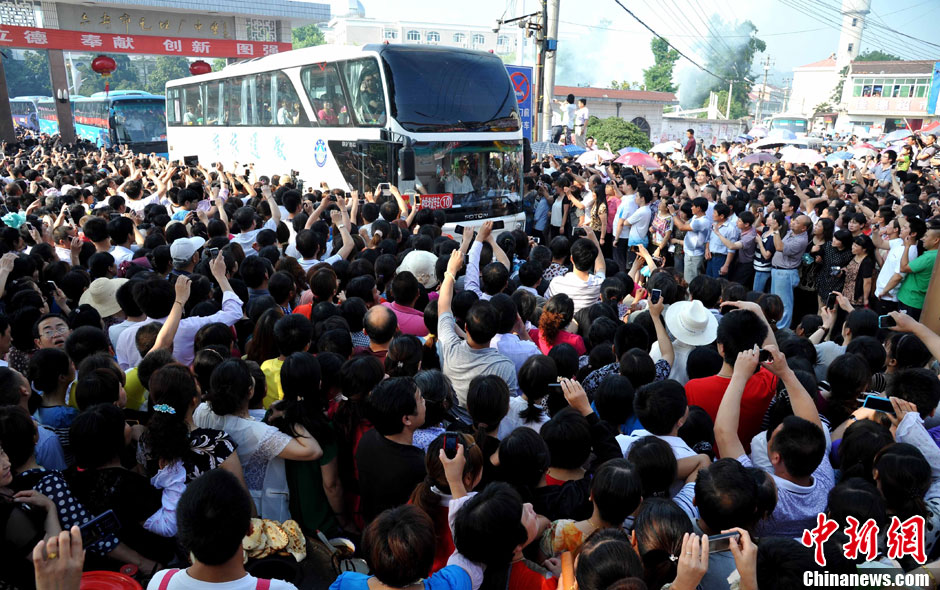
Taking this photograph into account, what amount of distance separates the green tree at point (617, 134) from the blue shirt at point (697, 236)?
1672 centimetres

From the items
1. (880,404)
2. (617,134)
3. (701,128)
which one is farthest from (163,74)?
(880,404)

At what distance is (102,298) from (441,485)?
3.38 meters

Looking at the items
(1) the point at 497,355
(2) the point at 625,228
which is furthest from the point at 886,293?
(1) the point at 497,355

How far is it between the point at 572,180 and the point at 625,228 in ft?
5.69

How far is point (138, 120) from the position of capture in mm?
22203

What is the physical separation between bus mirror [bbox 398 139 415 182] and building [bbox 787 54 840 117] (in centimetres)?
8080

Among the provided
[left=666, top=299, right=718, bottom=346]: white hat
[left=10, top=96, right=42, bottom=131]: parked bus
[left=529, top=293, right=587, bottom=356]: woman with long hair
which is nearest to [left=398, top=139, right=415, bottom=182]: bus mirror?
[left=529, top=293, right=587, bottom=356]: woman with long hair

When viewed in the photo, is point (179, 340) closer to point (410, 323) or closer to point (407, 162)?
point (410, 323)

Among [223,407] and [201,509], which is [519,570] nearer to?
[201,509]

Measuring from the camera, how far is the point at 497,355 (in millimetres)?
3502

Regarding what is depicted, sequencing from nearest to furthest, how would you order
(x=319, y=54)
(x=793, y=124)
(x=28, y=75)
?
(x=319, y=54), (x=793, y=124), (x=28, y=75)

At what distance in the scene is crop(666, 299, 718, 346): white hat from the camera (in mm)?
3830

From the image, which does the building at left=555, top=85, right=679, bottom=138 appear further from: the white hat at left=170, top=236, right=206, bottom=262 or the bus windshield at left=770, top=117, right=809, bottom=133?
the white hat at left=170, top=236, right=206, bottom=262

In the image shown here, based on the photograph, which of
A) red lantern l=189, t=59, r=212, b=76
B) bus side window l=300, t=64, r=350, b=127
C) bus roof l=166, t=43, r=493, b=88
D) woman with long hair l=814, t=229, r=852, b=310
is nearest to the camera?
woman with long hair l=814, t=229, r=852, b=310
